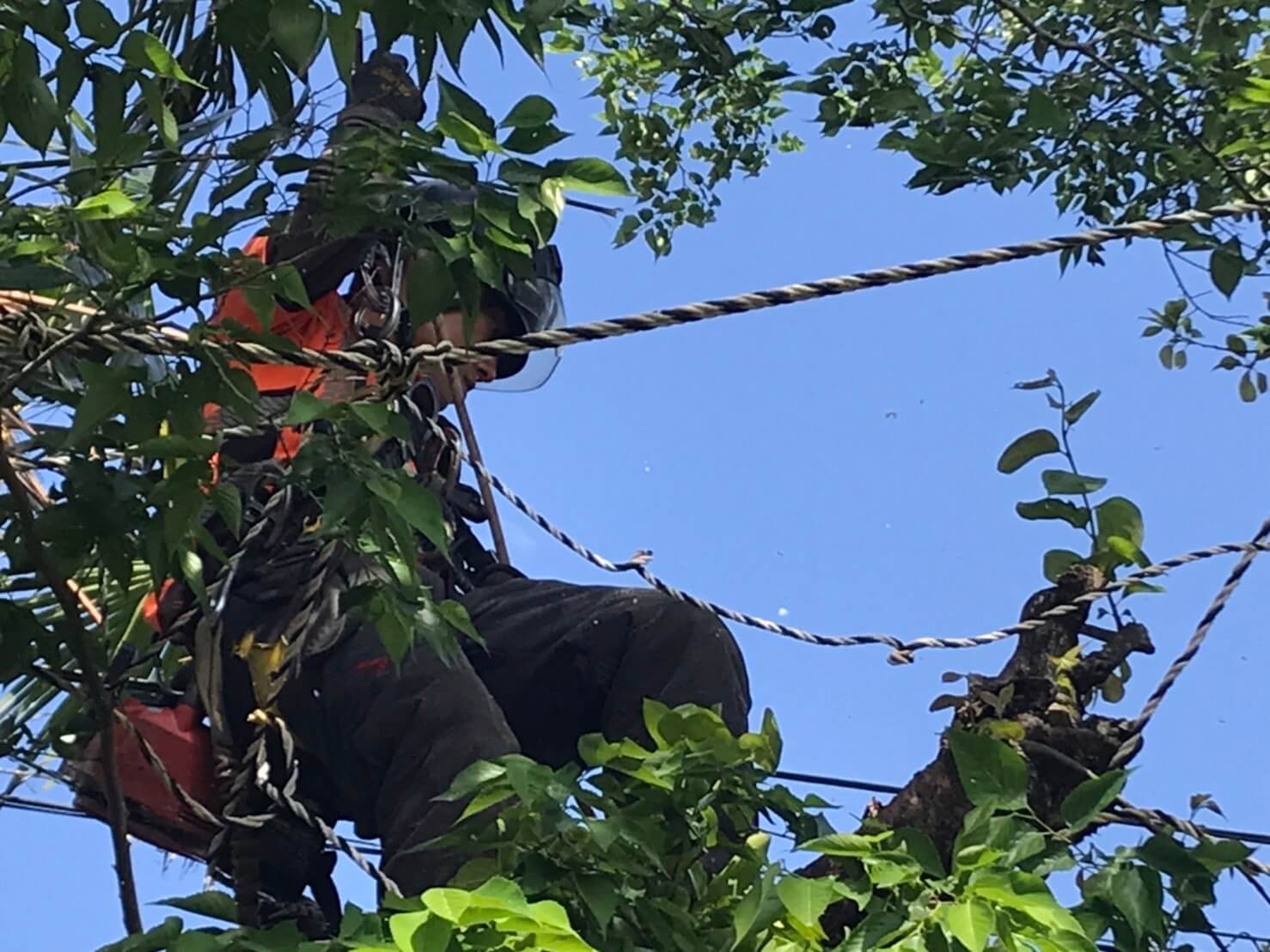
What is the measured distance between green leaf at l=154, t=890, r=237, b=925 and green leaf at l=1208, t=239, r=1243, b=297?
1.92 meters

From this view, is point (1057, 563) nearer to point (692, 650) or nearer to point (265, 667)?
point (692, 650)

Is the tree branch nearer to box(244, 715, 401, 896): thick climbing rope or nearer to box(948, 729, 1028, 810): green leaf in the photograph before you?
box(948, 729, 1028, 810): green leaf

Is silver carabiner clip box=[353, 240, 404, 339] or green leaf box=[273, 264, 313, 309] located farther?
silver carabiner clip box=[353, 240, 404, 339]

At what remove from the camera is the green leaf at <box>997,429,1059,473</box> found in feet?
6.85

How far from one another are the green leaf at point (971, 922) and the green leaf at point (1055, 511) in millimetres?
641

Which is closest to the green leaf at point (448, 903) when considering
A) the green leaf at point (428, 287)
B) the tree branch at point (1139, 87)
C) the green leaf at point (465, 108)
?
the green leaf at point (428, 287)

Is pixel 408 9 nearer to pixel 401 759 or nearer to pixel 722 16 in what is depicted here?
pixel 401 759

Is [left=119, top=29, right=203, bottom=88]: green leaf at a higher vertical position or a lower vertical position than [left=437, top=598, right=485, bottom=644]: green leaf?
higher

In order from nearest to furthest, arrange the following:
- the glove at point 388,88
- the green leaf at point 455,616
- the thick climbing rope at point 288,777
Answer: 1. the green leaf at point 455,616
2. the thick climbing rope at point 288,777
3. the glove at point 388,88

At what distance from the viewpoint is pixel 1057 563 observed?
2113mm

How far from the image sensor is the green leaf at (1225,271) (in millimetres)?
2891

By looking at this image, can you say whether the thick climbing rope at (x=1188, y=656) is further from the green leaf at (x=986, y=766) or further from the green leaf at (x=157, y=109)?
the green leaf at (x=157, y=109)

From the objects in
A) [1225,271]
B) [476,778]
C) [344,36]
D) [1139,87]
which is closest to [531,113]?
[344,36]

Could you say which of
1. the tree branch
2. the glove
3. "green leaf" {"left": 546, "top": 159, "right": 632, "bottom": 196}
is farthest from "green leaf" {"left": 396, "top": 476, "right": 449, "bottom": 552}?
the tree branch
